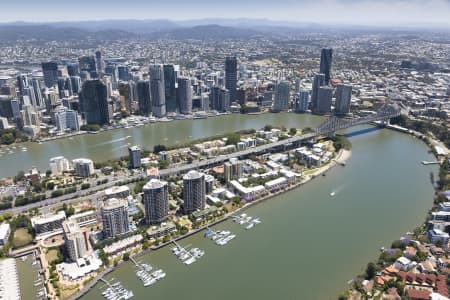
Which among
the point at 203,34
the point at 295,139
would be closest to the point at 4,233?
the point at 295,139

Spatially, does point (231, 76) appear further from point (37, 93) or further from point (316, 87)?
point (37, 93)

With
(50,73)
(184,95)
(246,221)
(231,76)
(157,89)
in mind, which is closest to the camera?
(246,221)

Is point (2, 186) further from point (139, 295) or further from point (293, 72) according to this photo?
point (293, 72)

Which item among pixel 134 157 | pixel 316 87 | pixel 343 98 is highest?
pixel 316 87

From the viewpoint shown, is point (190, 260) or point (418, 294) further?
point (190, 260)

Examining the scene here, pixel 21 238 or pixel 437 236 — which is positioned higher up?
pixel 437 236

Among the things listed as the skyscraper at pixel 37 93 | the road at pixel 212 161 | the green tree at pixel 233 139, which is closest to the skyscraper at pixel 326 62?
the road at pixel 212 161

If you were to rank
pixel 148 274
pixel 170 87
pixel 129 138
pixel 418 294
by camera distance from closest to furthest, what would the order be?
1. pixel 418 294
2. pixel 148 274
3. pixel 129 138
4. pixel 170 87

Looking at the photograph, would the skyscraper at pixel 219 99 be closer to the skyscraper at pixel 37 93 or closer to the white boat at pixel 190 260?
the skyscraper at pixel 37 93

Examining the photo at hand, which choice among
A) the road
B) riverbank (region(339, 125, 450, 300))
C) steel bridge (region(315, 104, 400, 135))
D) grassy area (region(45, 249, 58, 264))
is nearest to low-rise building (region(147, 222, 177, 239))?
grassy area (region(45, 249, 58, 264))
